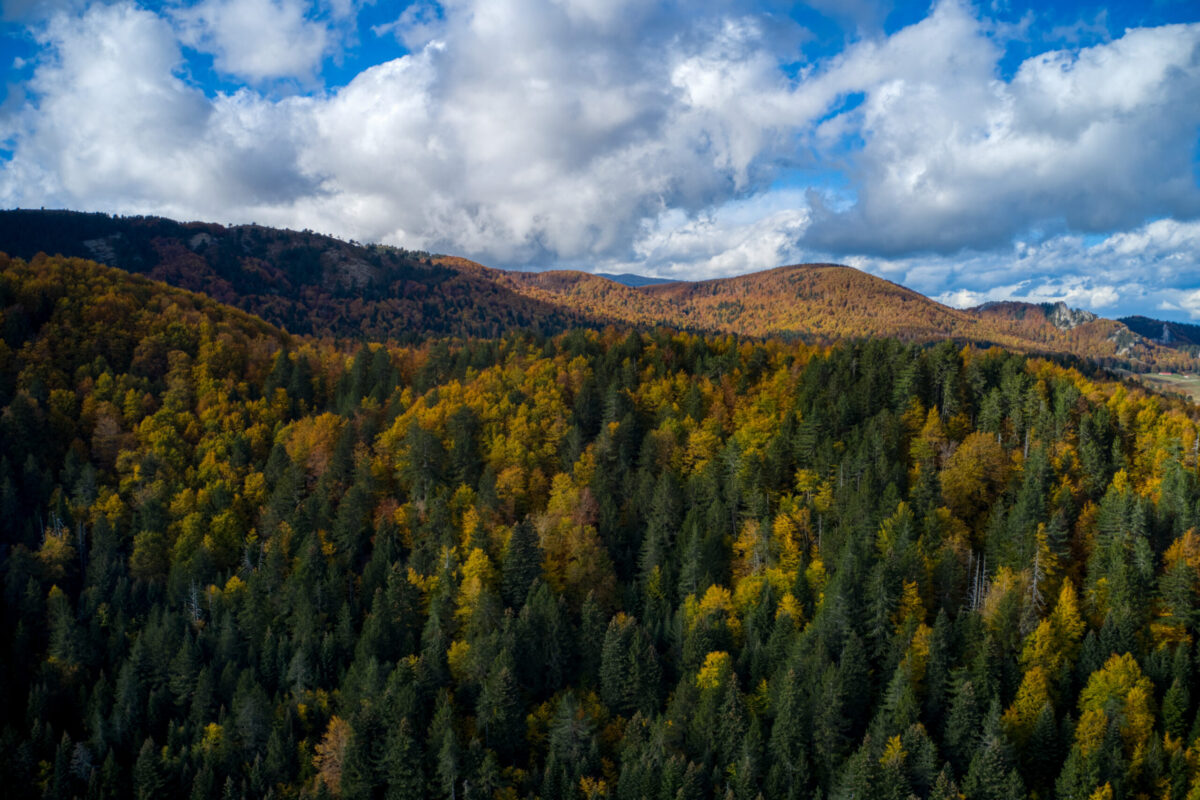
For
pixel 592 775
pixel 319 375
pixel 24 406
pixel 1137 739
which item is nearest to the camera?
pixel 1137 739

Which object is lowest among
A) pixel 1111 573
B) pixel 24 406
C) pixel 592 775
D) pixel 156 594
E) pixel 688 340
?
pixel 592 775

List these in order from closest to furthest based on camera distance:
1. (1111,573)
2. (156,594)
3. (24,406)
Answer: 1. (1111,573)
2. (156,594)
3. (24,406)

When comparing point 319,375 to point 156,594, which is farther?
point 319,375

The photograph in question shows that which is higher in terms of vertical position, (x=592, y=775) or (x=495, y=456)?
(x=495, y=456)

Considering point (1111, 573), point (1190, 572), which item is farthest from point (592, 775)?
point (1190, 572)

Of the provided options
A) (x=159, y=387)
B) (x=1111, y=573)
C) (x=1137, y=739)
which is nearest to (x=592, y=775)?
(x=1137, y=739)

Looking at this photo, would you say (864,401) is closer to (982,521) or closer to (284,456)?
(982,521)
